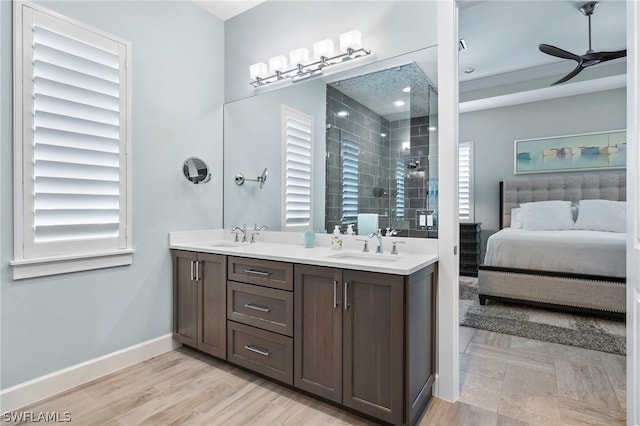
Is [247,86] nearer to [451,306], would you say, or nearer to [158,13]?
[158,13]

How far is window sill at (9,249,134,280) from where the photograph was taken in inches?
76.5

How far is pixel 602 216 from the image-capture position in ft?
14.4

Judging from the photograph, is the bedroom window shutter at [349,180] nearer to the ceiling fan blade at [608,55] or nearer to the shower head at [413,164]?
the shower head at [413,164]

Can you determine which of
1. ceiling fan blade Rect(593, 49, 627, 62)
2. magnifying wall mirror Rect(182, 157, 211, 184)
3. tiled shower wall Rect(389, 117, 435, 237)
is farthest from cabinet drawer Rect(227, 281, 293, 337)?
ceiling fan blade Rect(593, 49, 627, 62)

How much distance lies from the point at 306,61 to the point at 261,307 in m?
1.87

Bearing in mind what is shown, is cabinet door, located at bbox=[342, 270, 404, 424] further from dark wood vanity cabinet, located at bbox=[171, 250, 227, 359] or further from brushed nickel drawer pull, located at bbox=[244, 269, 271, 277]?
dark wood vanity cabinet, located at bbox=[171, 250, 227, 359]

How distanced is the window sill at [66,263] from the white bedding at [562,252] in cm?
378

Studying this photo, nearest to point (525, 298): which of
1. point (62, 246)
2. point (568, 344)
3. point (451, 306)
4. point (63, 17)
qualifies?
point (568, 344)

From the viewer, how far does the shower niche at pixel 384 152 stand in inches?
87.7

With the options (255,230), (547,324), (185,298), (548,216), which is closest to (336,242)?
(255,230)

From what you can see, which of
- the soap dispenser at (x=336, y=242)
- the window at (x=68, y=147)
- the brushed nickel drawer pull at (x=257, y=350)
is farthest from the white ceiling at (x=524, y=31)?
Answer: the brushed nickel drawer pull at (x=257, y=350)

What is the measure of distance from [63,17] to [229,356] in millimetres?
2436

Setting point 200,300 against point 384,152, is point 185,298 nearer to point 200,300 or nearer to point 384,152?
point 200,300

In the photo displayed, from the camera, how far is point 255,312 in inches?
88.1
